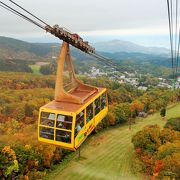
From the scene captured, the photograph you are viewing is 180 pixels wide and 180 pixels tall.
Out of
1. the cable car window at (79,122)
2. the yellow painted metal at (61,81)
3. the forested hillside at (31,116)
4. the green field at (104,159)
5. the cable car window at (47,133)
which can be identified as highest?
the yellow painted metal at (61,81)

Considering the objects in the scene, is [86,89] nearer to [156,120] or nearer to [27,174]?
[27,174]

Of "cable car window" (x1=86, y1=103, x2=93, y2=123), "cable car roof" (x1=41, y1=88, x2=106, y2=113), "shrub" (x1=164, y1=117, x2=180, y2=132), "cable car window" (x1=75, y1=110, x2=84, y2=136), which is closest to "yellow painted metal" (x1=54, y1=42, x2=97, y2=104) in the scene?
"cable car roof" (x1=41, y1=88, x2=106, y2=113)

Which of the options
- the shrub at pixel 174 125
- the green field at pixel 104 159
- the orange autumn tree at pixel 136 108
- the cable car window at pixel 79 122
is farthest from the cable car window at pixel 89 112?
the orange autumn tree at pixel 136 108

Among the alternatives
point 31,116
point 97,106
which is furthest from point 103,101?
point 31,116

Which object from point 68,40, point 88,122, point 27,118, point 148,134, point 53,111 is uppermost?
point 68,40

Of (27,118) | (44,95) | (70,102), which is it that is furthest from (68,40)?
(44,95)

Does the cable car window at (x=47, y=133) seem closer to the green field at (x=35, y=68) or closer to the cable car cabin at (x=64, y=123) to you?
the cable car cabin at (x=64, y=123)

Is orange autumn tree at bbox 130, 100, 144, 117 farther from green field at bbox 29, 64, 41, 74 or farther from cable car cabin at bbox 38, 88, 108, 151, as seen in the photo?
green field at bbox 29, 64, 41, 74
